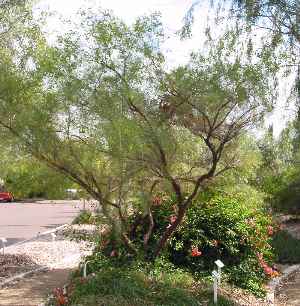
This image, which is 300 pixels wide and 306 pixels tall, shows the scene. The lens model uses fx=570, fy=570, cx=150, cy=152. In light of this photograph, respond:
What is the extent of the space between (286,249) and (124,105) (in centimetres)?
750

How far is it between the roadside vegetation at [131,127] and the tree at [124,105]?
0.01 m

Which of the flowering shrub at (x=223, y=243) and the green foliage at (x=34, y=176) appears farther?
the flowering shrub at (x=223, y=243)

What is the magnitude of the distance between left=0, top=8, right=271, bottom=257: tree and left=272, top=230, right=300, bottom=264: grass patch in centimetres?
599

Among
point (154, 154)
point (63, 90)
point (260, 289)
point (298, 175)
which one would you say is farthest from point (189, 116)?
point (298, 175)

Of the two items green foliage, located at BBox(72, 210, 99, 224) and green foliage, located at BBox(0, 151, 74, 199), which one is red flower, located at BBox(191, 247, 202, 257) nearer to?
green foliage, located at BBox(72, 210, 99, 224)

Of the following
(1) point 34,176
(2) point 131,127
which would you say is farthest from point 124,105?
(1) point 34,176

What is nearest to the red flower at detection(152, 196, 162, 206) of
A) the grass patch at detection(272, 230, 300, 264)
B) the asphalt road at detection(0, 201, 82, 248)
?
the grass patch at detection(272, 230, 300, 264)

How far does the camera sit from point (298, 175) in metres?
19.9

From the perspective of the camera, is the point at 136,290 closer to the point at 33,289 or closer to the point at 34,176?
the point at 34,176

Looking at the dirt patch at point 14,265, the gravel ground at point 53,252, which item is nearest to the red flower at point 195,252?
the gravel ground at point 53,252

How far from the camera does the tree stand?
7.77 m

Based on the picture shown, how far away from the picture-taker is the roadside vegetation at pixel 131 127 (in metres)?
7.77

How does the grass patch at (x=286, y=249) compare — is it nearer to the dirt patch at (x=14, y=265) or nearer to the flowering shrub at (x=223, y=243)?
the flowering shrub at (x=223, y=243)

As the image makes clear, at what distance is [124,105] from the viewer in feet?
25.8
